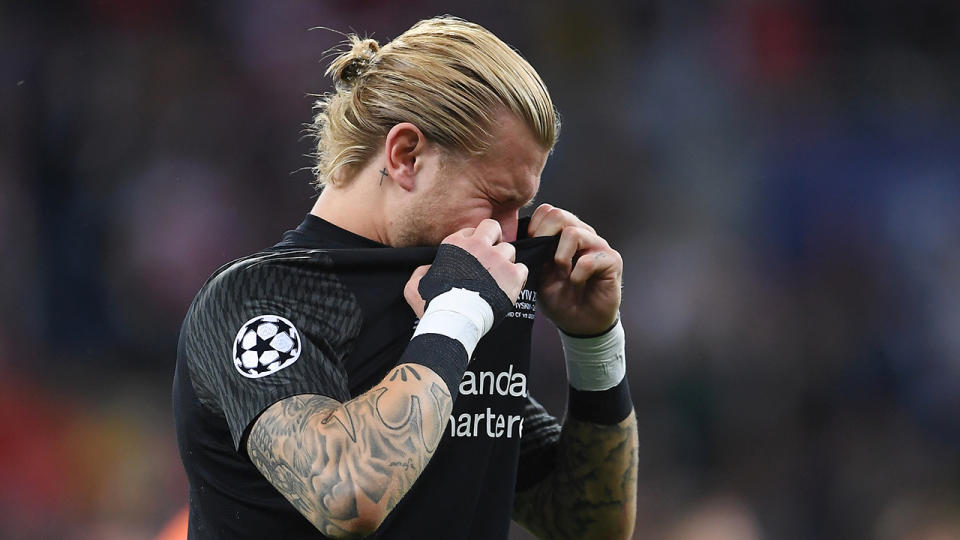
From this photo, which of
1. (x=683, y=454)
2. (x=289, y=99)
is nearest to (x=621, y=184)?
(x=683, y=454)

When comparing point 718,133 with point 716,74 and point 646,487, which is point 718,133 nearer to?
point 716,74

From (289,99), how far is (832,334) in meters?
3.63

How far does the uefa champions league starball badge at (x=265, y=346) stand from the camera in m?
1.75

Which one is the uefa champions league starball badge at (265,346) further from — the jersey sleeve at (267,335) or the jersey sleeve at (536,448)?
the jersey sleeve at (536,448)

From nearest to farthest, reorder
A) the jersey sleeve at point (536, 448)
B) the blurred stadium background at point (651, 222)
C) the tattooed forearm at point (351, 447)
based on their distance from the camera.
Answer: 1. the tattooed forearm at point (351, 447)
2. the jersey sleeve at point (536, 448)
3. the blurred stadium background at point (651, 222)

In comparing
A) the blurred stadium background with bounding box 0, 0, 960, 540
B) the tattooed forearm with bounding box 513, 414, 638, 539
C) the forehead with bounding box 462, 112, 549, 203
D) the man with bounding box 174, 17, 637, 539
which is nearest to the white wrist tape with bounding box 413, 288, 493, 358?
the man with bounding box 174, 17, 637, 539

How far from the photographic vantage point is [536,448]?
256 cm

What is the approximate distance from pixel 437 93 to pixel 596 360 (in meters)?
0.80

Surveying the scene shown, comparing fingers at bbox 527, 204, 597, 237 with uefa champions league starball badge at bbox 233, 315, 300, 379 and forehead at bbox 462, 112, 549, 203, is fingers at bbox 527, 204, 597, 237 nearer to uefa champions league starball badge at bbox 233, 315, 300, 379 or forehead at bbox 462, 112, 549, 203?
forehead at bbox 462, 112, 549, 203

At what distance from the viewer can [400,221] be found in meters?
2.12

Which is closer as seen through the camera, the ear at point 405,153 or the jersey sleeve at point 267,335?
the jersey sleeve at point 267,335

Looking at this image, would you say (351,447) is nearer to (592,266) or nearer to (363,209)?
(363,209)

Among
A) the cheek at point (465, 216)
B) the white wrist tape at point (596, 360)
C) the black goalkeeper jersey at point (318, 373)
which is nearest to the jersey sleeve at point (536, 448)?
the white wrist tape at point (596, 360)

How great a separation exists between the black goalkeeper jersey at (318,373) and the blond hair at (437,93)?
228 mm
